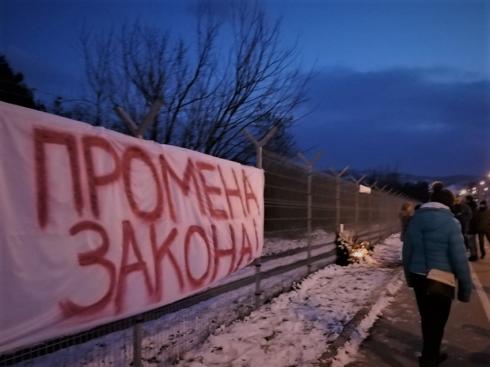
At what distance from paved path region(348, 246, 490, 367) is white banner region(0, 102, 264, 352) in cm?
214

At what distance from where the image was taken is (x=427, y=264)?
208 inches

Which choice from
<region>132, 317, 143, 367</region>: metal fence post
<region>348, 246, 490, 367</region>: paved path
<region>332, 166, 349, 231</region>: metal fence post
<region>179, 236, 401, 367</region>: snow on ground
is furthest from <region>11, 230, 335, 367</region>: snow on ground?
<region>332, 166, 349, 231</region>: metal fence post

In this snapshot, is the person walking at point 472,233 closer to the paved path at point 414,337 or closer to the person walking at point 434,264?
the paved path at point 414,337

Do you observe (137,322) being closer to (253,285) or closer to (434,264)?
(434,264)

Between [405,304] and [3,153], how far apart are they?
7.52 metres

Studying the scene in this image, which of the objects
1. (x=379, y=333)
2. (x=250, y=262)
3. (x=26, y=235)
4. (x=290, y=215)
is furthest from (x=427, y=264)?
(x=290, y=215)

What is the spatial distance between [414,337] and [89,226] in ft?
15.7

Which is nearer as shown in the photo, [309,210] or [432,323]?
[432,323]

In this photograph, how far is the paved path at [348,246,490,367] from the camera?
6021 mm

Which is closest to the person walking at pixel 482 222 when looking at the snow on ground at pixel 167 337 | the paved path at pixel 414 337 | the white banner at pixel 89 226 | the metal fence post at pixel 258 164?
the paved path at pixel 414 337

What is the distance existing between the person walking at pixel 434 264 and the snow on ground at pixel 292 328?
3.93ft

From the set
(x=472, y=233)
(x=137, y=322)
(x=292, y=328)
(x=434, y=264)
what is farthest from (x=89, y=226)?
(x=472, y=233)

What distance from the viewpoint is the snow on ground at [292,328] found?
18.6 ft

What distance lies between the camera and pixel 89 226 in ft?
12.4
